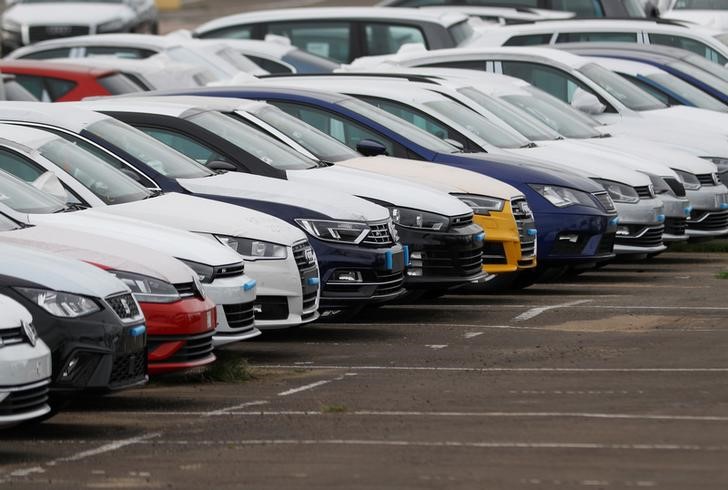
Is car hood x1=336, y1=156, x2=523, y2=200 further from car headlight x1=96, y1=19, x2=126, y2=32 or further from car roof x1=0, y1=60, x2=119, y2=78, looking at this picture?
car headlight x1=96, y1=19, x2=126, y2=32

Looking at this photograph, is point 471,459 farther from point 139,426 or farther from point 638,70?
point 638,70

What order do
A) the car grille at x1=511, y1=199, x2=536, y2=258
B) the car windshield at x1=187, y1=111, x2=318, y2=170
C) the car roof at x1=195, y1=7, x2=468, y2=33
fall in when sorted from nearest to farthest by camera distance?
the car windshield at x1=187, y1=111, x2=318, y2=170
the car grille at x1=511, y1=199, x2=536, y2=258
the car roof at x1=195, y1=7, x2=468, y2=33

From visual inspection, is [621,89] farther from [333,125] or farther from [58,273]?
[58,273]

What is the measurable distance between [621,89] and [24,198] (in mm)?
11229

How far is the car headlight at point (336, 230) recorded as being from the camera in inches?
522

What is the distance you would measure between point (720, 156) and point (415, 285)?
6845mm

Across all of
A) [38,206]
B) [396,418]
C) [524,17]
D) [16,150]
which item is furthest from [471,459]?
[524,17]

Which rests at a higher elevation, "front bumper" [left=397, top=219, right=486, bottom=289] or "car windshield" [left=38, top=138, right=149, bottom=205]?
"car windshield" [left=38, top=138, right=149, bottom=205]

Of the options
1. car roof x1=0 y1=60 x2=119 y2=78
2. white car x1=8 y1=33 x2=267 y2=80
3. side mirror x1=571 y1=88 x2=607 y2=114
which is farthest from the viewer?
white car x1=8 y1=33 x2=267 y2=80

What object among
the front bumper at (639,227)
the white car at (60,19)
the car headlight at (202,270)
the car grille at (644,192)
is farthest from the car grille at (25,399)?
the white car at (60,19)

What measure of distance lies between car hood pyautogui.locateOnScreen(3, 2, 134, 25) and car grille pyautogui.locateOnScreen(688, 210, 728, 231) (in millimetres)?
15861

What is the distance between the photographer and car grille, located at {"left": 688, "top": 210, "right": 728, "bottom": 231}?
1908 cm

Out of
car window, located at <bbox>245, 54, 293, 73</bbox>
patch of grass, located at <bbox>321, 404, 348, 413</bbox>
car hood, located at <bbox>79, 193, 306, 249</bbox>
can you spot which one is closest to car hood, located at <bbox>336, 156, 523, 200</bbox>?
car hood, located at <bbox>79, 193, 306, 249</bbox>

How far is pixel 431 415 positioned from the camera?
10.0 m
